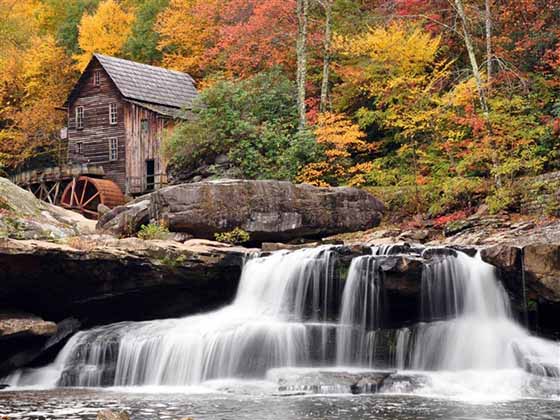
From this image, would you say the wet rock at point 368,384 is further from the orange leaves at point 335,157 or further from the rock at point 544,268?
the orange leaves at point 335,157

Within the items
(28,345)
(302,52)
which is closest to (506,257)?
(28,345)

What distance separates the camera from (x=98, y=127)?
122ft

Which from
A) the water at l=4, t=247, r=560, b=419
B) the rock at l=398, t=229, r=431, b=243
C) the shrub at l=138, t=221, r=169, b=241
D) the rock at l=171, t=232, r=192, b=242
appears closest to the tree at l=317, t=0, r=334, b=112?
the rock at l=398, t=229, r=431, b=243

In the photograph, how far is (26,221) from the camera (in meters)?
20.5

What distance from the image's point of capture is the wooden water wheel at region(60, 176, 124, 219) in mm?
33656

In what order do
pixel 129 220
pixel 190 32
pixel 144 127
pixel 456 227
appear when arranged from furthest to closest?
pixel 190 32, pixel 144 127, pixel 129 220, pixel 456 227

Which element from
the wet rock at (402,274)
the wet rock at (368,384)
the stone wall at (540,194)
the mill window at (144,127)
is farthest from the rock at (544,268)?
the mill window at (144,127)

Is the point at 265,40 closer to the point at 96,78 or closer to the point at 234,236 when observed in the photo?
the point at 96,78

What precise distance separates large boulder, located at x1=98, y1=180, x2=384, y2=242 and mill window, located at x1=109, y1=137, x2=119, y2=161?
555 inches

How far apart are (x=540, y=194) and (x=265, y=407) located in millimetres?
10952

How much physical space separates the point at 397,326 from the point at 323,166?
11.2 meters

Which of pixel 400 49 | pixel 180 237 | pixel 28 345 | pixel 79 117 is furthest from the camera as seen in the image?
pixel 79 117

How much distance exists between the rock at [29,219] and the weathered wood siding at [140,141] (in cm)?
787

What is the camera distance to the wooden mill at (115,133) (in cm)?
3494
